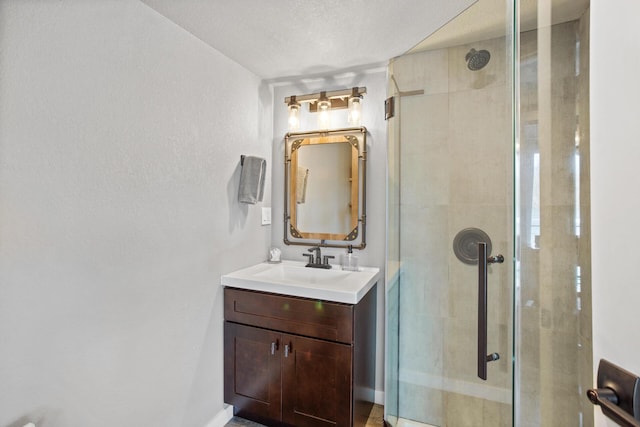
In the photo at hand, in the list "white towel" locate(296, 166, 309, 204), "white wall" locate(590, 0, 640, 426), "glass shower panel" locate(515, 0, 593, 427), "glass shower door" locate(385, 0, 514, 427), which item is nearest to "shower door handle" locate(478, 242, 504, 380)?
"glass shower door" locate(385, 0, 514, 427)

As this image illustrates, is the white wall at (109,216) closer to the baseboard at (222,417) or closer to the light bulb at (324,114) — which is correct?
the baseboard at (222,417)

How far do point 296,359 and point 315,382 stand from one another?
0.16 m

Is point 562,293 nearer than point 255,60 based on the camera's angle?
Yes

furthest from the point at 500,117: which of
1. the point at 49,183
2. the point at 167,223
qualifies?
the point at 49,183

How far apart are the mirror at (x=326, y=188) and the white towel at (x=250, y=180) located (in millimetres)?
380

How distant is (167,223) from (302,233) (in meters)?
1.01

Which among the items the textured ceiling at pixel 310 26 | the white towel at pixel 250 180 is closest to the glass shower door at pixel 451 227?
the textured ceiling at pixel 310 26

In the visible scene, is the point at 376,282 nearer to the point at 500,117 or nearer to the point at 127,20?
the point at 500,117

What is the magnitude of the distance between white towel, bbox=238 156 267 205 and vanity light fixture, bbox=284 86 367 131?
47cm

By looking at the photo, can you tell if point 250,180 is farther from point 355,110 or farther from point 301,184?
point 355,110

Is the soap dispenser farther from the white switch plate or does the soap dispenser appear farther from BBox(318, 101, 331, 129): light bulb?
BBox(318, 101, 331, 129): light bulb

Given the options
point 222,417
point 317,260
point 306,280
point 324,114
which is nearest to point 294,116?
point 324,114

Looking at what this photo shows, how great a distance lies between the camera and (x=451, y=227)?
5.01ft

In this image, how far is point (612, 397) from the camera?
0.57 meters
